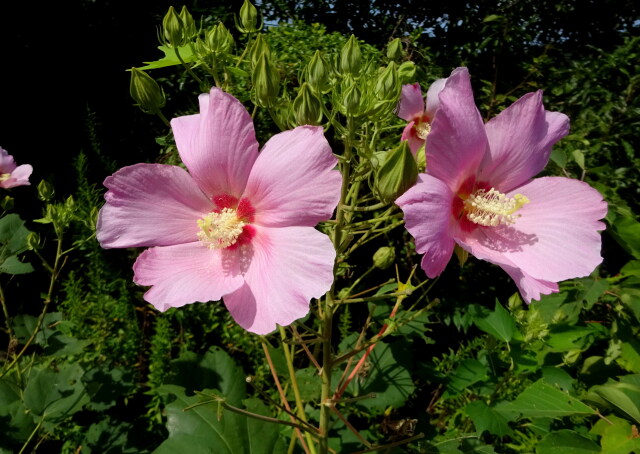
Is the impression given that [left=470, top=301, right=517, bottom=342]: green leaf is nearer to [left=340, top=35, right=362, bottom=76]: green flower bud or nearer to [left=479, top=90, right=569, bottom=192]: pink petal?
[left=479, top=90, right=569, bottom=192]: pink petal

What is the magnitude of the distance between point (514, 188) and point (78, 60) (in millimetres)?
4288

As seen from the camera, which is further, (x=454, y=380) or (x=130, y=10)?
(x=130, y=10)

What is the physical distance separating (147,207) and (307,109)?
449 mm

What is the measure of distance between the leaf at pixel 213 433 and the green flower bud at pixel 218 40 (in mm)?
1015

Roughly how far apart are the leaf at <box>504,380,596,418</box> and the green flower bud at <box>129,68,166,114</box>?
1.37 m

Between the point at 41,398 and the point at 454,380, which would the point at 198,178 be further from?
the point at 41,398

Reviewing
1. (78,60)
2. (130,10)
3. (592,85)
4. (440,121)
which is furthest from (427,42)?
(440,121)

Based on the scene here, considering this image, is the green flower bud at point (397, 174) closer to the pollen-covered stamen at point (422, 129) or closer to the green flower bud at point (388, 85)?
the green flower bud at point (388, 85)

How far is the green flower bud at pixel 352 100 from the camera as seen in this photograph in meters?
1.04

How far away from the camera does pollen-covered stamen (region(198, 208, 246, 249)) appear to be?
1131 millimetres

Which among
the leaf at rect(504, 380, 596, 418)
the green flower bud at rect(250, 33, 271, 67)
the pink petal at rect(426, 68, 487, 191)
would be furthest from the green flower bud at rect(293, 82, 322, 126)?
the leaf at rect(504, 380, 596, 418)

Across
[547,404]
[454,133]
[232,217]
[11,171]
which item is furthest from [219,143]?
[11,171]

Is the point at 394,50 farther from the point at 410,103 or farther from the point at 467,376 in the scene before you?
the point at 467,376

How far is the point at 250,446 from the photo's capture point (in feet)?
5.02
